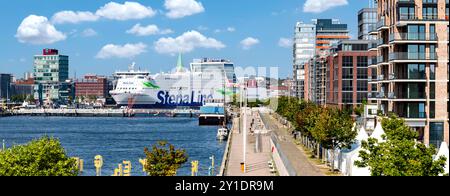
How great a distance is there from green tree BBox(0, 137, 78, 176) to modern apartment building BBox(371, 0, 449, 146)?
32833mm

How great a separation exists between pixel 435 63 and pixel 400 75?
119 inches

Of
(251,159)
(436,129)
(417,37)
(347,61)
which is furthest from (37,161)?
(347,61)

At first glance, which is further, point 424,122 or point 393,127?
point 424,122

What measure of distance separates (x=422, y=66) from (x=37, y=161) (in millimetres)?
35225

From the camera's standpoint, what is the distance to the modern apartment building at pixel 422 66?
5144 centimetres

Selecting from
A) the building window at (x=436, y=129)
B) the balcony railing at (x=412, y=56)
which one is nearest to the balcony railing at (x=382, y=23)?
the balcony railing at (x=412, y=56)

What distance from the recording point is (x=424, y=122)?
5228 centimetres

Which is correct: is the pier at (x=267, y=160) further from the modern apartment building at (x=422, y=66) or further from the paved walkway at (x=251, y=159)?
the modern apartment building at (x=422, y=66)

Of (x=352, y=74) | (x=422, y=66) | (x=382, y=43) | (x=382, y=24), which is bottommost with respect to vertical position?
(x=422, y=66)

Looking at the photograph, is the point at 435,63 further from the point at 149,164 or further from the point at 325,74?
the point at 325,74

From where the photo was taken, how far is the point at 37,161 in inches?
1091

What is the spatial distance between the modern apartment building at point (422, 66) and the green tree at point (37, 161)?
108 ft

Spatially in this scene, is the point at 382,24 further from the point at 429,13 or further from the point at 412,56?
the point at 412,56
